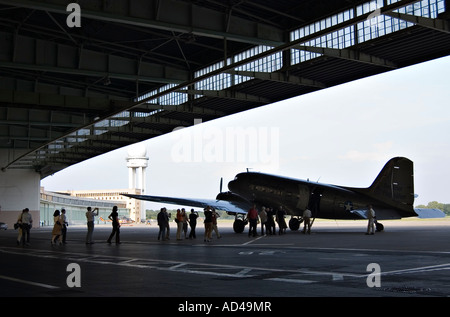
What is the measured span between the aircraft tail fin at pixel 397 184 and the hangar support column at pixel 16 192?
149 ft

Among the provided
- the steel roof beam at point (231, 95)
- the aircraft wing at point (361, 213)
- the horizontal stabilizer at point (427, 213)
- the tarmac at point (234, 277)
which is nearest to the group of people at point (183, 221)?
the steel roof beam at point (231, 95)

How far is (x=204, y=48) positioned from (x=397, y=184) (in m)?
15.2

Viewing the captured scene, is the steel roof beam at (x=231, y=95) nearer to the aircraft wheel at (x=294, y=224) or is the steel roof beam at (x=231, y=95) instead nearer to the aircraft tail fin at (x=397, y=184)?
the aircraft wheel at (x=294, y=224)

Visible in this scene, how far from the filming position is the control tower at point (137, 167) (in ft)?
511

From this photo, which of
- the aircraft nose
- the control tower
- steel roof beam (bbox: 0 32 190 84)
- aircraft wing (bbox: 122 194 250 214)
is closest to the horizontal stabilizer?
aircraft wing (bbox: 122 194 250 214)

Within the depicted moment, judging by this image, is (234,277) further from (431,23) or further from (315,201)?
(315,201)

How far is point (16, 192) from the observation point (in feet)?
211

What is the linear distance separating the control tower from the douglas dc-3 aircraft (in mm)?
117398

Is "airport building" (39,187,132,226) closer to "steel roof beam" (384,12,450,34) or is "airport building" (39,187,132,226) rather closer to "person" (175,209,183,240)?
"person" (175,209,183,240)

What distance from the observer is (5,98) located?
→ 33.8m

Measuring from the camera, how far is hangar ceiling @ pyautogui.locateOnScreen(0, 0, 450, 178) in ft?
76.4

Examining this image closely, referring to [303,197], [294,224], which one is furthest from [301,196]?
[294,224]
